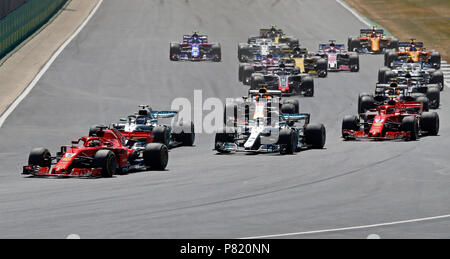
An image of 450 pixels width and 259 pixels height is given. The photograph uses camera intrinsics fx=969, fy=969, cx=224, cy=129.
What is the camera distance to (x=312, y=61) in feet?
181

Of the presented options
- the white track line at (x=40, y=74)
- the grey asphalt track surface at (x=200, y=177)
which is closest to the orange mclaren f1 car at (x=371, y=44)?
the grey asphalt track surface at (x=200, y=177)

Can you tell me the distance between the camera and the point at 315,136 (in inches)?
1299

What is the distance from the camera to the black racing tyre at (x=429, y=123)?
3600cm

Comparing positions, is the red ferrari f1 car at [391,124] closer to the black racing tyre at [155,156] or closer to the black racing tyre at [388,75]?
the black racing tyre at [155,156]

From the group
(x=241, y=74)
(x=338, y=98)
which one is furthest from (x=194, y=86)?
(x=338, y=98)

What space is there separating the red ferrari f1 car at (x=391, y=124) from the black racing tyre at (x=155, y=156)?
9396 millimetres

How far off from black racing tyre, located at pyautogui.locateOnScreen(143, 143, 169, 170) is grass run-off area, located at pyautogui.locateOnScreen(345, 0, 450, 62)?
40.1 m

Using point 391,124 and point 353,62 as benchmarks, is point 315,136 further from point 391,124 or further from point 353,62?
point 353,62

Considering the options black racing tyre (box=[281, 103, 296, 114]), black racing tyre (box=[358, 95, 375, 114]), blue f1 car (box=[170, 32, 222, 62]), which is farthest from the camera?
blue f1 car (box=[170, 32, 222, 62])

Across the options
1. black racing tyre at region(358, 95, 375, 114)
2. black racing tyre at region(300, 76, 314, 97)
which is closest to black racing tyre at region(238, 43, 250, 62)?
black racing tyre at region(300, 76, 314, 97)

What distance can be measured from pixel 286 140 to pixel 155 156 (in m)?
5.21

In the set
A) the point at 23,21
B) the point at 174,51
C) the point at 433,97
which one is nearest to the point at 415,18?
the point at 174,51

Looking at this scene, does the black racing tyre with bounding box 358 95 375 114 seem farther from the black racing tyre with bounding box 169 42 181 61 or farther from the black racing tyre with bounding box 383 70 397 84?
the black racing tyre with bounding box 169 42 181 61

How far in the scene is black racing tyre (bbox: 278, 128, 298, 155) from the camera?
31.3 metres
